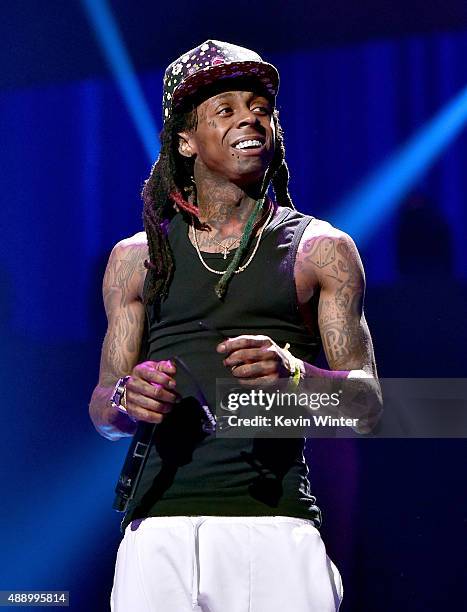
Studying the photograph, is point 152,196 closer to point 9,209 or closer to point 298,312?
point 298,312

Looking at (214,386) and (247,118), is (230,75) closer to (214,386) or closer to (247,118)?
(247,118)

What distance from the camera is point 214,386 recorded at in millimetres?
2393

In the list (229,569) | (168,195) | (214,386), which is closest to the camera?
(229,569)

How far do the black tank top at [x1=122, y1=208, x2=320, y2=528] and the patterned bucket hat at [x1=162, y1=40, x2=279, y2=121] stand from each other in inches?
14.4

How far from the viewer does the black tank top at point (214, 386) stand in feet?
7.59

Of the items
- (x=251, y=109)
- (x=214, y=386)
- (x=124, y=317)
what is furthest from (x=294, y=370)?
(x=251, y=109)

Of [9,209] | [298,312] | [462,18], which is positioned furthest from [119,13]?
[298,312]

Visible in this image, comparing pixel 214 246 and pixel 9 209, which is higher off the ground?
pixel 9 209

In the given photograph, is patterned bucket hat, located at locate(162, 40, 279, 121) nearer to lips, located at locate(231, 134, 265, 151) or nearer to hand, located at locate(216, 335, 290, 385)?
lips, located at locate(231, 134, 265, 151)

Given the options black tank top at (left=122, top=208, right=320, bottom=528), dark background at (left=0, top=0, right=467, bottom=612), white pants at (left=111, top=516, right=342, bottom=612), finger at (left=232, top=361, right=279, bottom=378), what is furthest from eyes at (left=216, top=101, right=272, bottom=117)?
dark background at (left=0, top=0, right=467, bottom=612)

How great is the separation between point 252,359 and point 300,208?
1.84m

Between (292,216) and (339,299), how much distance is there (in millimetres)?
274

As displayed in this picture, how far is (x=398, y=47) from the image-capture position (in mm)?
3867

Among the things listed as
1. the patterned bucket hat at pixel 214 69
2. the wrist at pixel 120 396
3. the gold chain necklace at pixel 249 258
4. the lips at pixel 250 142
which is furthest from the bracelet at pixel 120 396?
the patterned bucket hat at pixel 214 69
